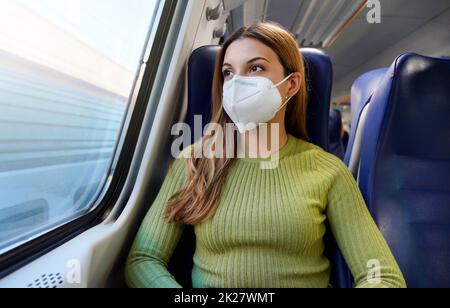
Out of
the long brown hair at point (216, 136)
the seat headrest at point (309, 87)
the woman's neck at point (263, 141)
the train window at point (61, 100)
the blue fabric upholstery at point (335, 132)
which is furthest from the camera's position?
the blue fabric upholstery at point (335, 132)

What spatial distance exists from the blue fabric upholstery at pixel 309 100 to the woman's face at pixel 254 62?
16 centimetres

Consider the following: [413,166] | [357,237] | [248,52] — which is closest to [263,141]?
[248,52]

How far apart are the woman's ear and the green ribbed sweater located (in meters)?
0.27

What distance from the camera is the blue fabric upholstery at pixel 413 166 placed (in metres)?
1.12

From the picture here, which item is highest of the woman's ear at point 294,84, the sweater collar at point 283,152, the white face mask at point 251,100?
the woman's ear at point 294,84

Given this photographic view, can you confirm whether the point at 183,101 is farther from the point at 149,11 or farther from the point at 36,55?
the point at 36,55

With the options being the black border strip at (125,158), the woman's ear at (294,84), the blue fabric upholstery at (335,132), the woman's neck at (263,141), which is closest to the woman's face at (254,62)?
the woman's ear at (294,84)

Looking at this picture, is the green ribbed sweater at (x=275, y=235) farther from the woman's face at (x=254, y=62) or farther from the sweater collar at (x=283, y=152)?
the woman's face at (x=254, y=62)

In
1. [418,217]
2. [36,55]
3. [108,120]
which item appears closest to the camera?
[36,55]

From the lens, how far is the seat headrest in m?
1.22

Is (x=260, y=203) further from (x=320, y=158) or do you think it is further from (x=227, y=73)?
(x=227, y=73)
